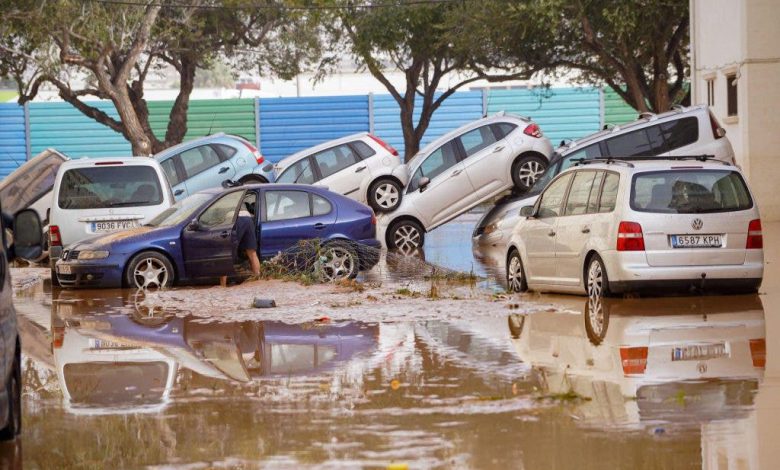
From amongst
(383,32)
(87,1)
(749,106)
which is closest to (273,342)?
(749,106)

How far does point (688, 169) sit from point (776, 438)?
747 cm

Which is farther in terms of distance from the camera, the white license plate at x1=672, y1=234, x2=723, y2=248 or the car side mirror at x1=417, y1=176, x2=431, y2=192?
the car side mirror at x1=417, y1=176, x2=431, y2=192

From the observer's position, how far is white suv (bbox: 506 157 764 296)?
14.4 meters

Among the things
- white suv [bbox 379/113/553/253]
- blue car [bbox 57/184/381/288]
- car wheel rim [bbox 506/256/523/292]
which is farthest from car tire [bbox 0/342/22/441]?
white suv [bbox 379/113/553/253]

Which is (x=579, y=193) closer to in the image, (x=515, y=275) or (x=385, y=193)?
(x=515, y=275)

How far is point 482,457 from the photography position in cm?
728

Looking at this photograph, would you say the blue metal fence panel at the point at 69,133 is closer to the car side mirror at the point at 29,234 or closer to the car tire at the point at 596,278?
the car tire at the point at 596,278

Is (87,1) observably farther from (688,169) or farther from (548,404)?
(548,404)

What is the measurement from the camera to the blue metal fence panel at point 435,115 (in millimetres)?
43375

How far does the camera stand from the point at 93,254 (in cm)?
1847

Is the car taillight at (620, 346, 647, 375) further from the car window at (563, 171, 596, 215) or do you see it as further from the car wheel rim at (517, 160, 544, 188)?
the car wheel rim at (517, 160, 544, 188)

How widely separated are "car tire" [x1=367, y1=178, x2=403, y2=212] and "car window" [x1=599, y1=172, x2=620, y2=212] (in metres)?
11.6

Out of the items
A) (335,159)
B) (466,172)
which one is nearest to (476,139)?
(466,172)

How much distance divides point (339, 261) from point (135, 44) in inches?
709
